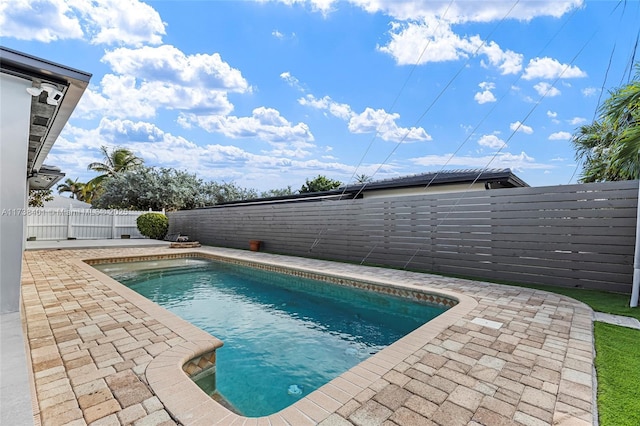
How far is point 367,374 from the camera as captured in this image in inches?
107

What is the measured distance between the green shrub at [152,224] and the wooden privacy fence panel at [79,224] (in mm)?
757

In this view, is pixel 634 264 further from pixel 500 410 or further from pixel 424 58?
pixel 424 58

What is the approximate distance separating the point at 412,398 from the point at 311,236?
934 cm

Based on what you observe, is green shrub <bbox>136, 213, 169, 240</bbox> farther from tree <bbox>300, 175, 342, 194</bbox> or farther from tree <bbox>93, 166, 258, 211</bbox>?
tree <bbox>300, 175, 342, 194</bbox>

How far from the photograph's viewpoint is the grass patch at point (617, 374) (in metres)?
2.14

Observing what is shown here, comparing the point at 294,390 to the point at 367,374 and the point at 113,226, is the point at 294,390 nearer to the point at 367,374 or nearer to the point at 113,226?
the point at 367,374

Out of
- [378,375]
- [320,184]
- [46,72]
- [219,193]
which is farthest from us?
[320,184]

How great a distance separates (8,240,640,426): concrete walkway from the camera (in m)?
2.10

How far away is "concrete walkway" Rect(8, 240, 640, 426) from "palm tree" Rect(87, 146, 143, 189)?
91.7 feet

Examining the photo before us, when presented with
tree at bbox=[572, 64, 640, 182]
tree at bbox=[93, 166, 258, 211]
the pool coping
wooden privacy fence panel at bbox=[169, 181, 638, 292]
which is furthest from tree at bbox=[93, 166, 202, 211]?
tree at bbox=[572, 64, 640, 182]

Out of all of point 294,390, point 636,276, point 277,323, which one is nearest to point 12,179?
point 277,323

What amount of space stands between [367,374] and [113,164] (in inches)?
1300

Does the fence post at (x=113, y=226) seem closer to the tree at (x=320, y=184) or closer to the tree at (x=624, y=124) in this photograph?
the tree at (x=320, y=184)

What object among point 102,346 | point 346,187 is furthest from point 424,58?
point 102,346
